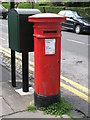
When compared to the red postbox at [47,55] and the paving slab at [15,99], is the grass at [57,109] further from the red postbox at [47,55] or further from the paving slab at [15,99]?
the paving slab at [15,99]

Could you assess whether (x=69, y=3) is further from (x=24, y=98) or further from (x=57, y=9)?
(x=24, y=98)

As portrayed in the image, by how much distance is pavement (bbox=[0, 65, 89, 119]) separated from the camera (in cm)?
353

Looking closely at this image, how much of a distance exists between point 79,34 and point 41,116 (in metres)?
11.7

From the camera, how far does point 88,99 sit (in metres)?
4.26

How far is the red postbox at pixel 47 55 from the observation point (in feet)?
11.5

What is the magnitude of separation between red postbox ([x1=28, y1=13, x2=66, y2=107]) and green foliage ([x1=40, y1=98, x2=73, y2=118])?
7 cm

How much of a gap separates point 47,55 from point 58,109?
0.87m

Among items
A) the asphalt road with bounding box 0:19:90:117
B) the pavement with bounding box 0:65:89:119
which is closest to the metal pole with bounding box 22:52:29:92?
the pavement with bounding box 0:65:89:119

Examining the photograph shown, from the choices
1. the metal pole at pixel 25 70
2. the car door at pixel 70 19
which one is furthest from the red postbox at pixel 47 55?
the car door at pixel 70 19

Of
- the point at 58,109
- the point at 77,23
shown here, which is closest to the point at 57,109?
the point at 58,109

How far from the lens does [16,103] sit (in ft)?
12.9

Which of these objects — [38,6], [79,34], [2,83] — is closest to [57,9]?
[38,6]

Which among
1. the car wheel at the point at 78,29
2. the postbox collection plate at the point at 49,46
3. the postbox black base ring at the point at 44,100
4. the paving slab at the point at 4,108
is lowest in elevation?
the paving slab at the point at 4,108

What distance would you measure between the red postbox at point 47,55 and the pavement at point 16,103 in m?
0.25
